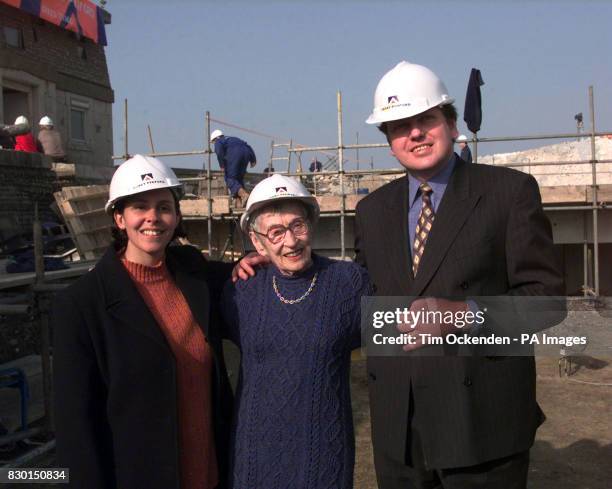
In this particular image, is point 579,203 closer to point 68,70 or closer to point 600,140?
point 600,140

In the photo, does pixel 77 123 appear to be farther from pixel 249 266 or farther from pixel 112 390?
pixel 112 390

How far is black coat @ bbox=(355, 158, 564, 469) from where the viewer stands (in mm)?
2277

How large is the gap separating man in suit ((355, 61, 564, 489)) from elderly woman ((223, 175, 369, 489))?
169mm

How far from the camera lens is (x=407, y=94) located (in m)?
2.39

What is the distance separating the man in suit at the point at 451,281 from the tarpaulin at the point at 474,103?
7.00 meters

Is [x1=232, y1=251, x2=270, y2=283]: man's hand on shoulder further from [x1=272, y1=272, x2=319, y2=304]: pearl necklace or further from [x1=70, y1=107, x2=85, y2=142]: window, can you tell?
[x1=70, y1=107, x2=85, y2=142]: window

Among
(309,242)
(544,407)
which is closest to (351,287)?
(309,242)

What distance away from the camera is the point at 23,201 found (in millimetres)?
12359

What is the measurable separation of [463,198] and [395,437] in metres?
0.91

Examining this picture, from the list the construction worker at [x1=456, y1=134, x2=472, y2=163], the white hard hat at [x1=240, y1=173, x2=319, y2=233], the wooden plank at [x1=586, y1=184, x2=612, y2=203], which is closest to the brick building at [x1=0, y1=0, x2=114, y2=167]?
the construction worker at [x1=456, y1=134, x2=472, y2=163]

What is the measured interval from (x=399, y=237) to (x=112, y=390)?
3.95 ft

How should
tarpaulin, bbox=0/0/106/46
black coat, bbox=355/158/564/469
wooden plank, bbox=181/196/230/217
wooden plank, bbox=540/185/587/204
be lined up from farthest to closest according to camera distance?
1. tarpaulin, bbox=0/0/106/46
2. wooden plank, bbox=181/196/230/217
3. wooden plank, bbox=540/185/587/204
4. black coat, bbox=355/158/564/469

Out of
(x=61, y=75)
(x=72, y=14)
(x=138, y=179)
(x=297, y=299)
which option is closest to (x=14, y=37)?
(x=61, y=75)

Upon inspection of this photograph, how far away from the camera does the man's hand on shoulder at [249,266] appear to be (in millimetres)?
2715
